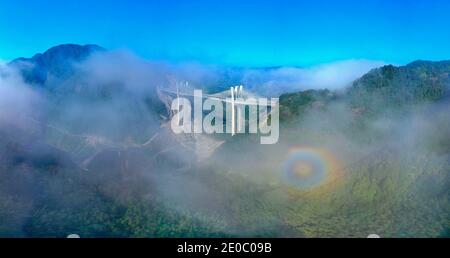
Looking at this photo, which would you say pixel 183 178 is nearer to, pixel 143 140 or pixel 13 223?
pixel 143 140

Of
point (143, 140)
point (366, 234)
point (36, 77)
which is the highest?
point (36, 77)

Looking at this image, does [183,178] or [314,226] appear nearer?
[314,226]

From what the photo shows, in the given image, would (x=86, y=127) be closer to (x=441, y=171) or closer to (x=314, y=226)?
(x=314, y=226)

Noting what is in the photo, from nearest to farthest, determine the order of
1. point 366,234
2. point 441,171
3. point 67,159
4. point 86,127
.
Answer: point 366,234, point 441,171, point 67,159, point 86,127

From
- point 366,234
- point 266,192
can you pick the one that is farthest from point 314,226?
point 266,192

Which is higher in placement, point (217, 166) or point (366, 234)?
point (217, 166)

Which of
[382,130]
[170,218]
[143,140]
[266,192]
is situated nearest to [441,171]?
[382,130]
